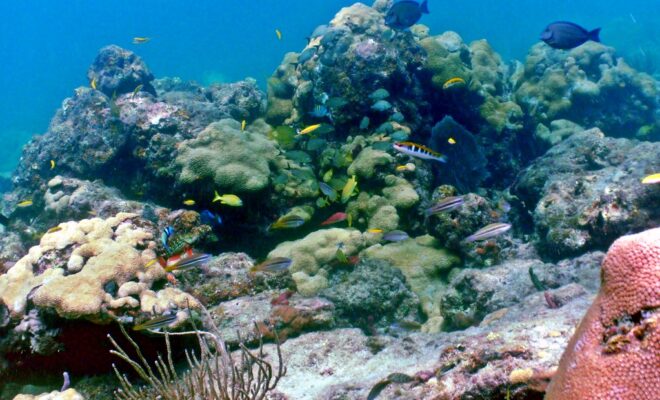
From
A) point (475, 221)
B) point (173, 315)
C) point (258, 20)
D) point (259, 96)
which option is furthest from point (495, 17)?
point (173, 315)

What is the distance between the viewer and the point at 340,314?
6.09 m

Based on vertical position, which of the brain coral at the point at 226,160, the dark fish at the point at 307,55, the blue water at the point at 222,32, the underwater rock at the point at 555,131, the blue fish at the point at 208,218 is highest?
the blue water at the point at 222,32

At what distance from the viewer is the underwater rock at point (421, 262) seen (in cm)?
722

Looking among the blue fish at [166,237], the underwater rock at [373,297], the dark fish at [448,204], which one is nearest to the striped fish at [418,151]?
the dark fish at [448,204]

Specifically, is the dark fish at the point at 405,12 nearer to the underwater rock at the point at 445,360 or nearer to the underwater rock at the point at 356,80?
the underwater rock at the point at 356,80

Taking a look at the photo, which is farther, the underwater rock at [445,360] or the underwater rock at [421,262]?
the underwater rock at [421,262]

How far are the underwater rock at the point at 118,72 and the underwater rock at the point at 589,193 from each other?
40.1ft

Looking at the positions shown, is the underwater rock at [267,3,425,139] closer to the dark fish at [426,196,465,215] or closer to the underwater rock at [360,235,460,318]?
the underwater rock at [360,235,460,318]

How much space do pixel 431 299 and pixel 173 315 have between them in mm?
4506

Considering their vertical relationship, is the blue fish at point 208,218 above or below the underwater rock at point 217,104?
below

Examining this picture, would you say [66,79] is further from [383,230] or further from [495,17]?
[383,230]

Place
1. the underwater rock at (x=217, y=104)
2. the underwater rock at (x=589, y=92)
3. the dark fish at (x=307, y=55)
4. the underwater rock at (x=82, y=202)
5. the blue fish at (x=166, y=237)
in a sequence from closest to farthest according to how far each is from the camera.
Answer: the blue fish at (x=166, y=237), the underwater rock at (x=82, y=202), the underwater rock at (x=217, y=104), the dark fish at (x=307, y=55), the underwater rock at (x=589, y=92)

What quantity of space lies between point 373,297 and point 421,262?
157 centimetres

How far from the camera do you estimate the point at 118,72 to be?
13695 mm
